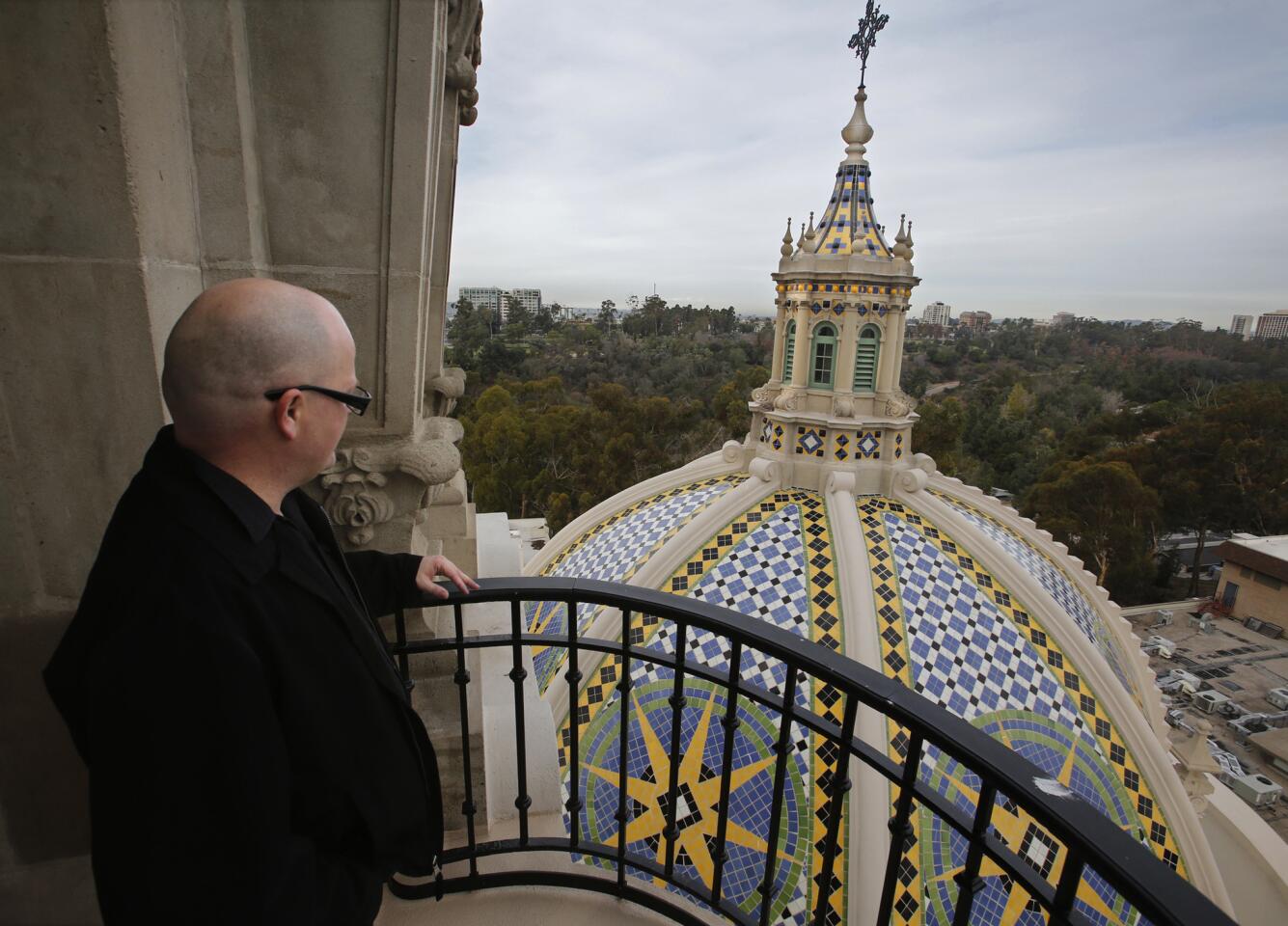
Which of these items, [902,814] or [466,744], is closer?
[902,814]

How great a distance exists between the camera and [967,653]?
6.36 meters

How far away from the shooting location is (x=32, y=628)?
5.45 ft

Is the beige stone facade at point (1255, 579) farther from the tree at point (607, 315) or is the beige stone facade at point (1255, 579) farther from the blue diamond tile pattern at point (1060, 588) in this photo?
the tree at point (607, 315)

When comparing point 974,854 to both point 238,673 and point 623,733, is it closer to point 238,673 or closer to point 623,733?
point 623,733

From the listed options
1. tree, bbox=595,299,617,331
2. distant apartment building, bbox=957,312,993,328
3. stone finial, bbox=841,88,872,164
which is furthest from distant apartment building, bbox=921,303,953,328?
stone finial, bbox=841,88,872,164

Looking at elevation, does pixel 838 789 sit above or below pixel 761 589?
above

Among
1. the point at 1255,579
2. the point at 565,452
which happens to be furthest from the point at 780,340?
the point at 1255,579

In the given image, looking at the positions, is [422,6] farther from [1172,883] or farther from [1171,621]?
[1171,621]

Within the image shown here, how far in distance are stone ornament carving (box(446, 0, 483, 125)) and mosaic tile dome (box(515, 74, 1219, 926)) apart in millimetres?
2385

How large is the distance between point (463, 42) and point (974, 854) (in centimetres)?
232

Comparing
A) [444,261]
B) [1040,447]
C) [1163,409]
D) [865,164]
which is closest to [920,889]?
[444,261]

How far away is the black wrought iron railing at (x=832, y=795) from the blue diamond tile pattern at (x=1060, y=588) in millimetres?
6474

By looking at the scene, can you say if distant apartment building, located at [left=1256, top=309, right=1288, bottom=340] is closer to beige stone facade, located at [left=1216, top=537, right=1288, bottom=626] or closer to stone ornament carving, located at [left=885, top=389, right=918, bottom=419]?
beige stone facade, located at [left=1216, top=537, right=1288, bottom=626]

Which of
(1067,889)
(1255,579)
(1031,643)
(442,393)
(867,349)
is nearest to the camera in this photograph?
(1067,889)
